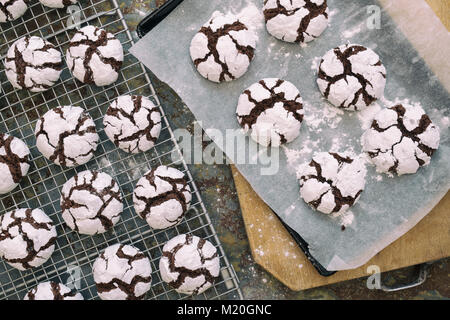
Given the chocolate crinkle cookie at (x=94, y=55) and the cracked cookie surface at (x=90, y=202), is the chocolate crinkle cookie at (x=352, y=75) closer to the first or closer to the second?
the chocolate crinkle cookie at (x=94, y=55)

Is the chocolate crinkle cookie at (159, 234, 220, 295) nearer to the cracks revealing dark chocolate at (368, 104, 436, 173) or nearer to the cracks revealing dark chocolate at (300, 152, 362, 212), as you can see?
the cracks revealing dark chocolate at (300, 152, 362, 212)

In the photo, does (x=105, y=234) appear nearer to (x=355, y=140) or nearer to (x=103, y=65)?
(x=103, y=65)

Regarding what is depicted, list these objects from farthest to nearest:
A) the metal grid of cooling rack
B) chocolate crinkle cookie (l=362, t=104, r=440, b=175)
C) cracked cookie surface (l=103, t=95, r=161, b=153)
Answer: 1. the metal grid of cooling rack
2. cracked cookie surface (l=103, t=95, r=161, b=153)
3. chocolate crinkle cookie (l=362, t=104, r=440, b=175)

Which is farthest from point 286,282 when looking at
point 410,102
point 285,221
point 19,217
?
point 19,217

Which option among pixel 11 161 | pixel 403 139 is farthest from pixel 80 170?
pixel 403 139

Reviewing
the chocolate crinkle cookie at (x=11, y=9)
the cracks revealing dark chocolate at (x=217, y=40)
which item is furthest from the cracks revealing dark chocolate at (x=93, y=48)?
the cracks revealing dark chocolate at (x=217, y=40)

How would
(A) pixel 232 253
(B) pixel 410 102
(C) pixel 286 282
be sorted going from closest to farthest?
(B) pixel 410 102, (C) pixel 286 282, (A) pixel 232 253

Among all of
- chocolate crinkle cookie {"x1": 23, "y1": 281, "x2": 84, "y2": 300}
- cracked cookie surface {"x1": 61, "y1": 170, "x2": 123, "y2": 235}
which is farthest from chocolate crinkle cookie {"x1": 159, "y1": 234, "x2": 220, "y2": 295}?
chocolate crinkle cookie {"x1": 23, "y1": 281, "x2": 84, "y2": 300}
